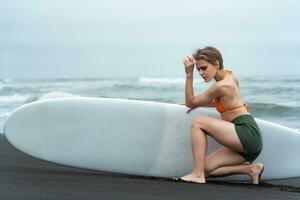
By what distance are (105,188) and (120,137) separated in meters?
0.95

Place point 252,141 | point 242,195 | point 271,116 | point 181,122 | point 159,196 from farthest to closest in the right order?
point 271,116
point 181,122
point 252,141
point 242,195
point 159,196

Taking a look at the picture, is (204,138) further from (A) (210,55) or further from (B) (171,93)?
(B) (171,93)

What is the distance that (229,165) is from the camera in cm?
388

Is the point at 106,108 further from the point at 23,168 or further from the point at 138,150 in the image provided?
the point at 23,168

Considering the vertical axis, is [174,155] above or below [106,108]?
below

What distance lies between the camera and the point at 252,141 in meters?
3.77

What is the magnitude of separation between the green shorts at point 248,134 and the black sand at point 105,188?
221mm

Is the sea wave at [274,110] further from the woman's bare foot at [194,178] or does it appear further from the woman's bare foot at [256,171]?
the woman's bare foot at [194,178]

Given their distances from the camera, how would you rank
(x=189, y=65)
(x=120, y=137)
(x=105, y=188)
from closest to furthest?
(x=105, y=188)
(x=189, y=65)
(x=120, y=137)

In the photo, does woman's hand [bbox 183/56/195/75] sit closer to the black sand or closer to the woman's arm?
the woman's arm

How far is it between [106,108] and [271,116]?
312 inches

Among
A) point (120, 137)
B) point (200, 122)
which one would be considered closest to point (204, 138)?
point (200, 122)

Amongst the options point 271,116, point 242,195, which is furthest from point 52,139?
point 271,116

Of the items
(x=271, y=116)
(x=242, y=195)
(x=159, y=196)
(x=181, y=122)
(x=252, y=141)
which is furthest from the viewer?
(x=271, y=116)
